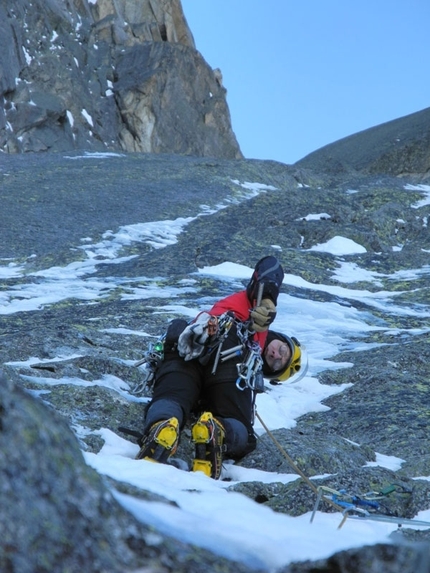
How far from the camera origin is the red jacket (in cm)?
788

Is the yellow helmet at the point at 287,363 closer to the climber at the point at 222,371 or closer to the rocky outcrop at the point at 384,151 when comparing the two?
the climber at the point at 222,371

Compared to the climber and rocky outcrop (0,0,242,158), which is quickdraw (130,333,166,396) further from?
rocky outcrop (0,0,242,158)

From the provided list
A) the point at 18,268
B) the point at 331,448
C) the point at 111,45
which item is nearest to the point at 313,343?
the point at 331,448

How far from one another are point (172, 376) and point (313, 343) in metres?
5.70

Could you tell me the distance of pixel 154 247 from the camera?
20750mm

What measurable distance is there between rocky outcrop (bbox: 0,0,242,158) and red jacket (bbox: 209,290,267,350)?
41487mm

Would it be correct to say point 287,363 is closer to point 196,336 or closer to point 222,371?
A: point 222,371

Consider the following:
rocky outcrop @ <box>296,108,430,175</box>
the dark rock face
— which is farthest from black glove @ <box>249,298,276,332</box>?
rocky outcrop @ <box>296,108,430,175</box>

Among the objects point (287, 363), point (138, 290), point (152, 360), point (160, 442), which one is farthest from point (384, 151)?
point (160, 442)

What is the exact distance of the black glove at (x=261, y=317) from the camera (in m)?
7.70

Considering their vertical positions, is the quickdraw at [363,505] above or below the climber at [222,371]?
below

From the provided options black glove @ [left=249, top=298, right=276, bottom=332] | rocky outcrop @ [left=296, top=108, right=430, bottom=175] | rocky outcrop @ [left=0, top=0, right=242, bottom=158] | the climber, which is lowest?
the climber

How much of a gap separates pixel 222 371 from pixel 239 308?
0.75 m

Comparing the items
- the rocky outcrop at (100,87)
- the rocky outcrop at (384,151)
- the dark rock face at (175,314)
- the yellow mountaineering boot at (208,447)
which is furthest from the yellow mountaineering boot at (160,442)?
the rocky outcrop at (100,87)
